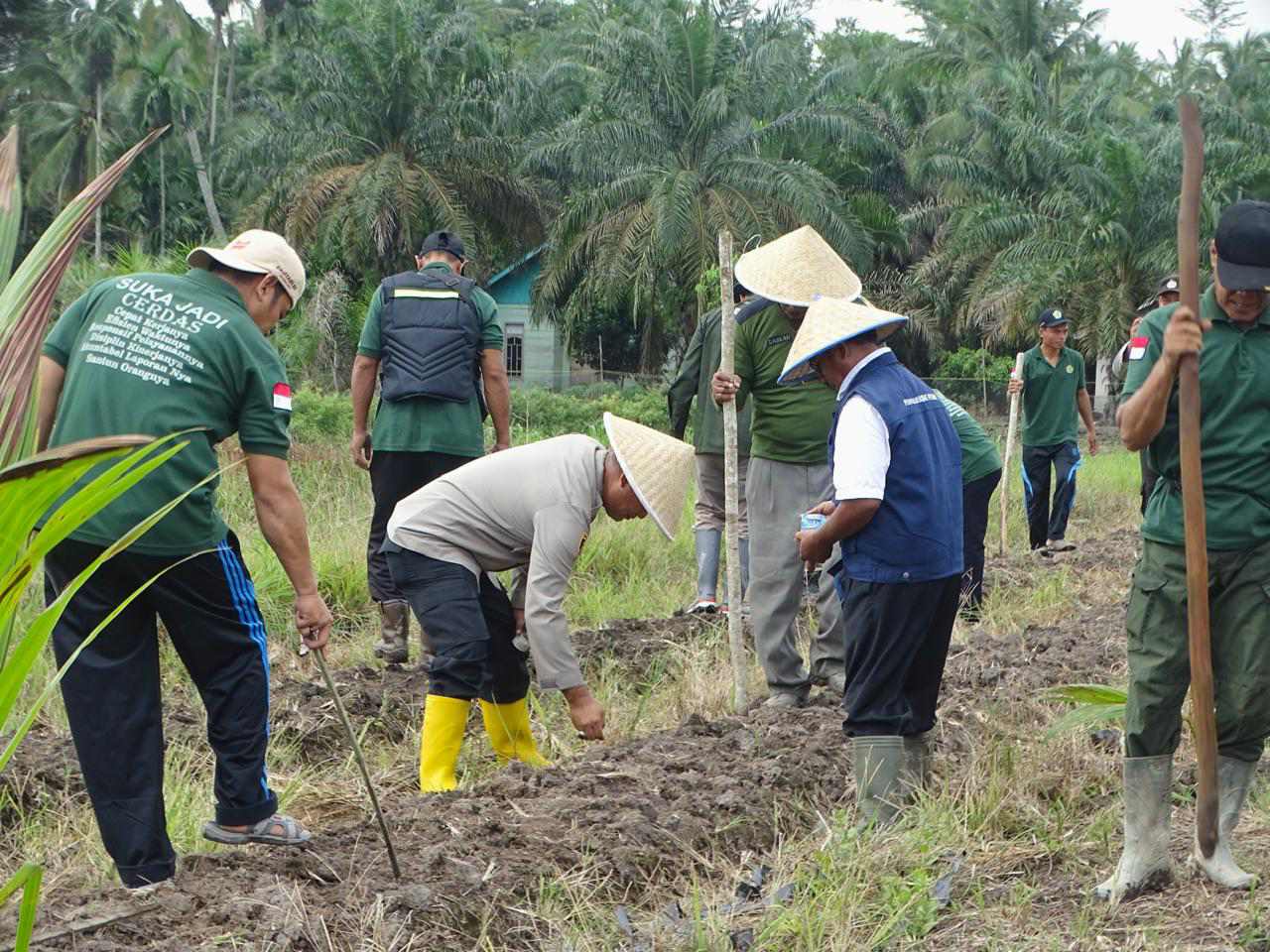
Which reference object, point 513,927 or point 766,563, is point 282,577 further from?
point 513,927

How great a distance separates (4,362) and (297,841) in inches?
104

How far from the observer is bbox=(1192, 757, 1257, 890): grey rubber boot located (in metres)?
3.98

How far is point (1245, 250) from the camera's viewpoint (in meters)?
3.81

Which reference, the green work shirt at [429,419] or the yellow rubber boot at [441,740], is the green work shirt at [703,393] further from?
the yellow rubber boot at [441,740]

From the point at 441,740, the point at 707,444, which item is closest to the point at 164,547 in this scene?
the point at 441,740

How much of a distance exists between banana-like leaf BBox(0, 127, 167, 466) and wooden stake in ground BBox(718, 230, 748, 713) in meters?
4.14

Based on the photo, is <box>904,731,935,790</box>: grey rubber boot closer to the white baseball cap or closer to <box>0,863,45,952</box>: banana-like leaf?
the white baseball cap

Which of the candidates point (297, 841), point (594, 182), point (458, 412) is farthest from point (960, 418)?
point (594, 182)

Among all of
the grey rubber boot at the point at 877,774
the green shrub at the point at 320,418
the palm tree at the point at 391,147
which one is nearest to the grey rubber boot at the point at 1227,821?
the grey rubber boot at the point at 877,774

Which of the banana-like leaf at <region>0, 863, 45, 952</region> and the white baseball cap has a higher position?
the white baseball cap

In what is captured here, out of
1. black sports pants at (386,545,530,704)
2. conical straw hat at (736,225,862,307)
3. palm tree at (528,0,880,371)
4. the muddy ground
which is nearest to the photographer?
the muddy ground

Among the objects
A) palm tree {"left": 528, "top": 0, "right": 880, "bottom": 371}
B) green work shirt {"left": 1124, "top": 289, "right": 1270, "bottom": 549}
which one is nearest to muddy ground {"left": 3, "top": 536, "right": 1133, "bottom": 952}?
green work shirt {"left": 1124, "top": 289, "right": 1270, "bottom": 549}

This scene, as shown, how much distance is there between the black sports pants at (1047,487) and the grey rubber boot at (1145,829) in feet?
23.5

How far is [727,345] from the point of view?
6398 millimetres
